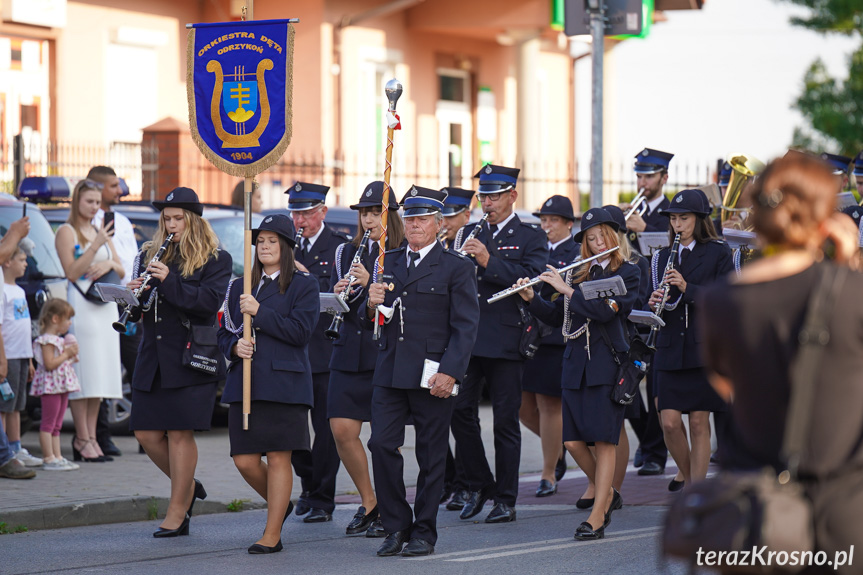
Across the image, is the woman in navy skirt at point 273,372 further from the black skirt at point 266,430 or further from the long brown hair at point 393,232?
the long brown hair at point 393,232

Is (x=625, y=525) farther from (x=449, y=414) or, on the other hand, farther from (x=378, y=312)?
(x=378, y=312)

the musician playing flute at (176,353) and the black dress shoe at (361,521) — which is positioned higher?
the musician playing flute at (176,353)

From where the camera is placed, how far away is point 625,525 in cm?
860

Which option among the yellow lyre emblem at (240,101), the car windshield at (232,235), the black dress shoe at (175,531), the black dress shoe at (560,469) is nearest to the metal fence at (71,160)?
the car windshield at (232,235)

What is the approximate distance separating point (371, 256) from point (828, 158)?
448cm

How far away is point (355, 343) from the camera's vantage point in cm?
876

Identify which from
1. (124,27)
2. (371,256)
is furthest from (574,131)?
(371,256)

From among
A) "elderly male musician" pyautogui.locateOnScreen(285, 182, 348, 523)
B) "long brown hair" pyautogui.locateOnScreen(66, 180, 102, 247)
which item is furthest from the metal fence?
"elderly male musician" pyautogui.locateOnScreen(285, 182, 348, 523)

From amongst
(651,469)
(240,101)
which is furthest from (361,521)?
(651,469)

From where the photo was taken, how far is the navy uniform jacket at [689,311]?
9133mm

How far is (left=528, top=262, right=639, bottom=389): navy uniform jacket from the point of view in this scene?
851 cm

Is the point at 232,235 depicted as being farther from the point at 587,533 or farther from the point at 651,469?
the point at 587,533

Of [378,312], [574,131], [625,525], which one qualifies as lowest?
[625,525]

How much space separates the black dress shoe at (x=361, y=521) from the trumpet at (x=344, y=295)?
1.12 meters
